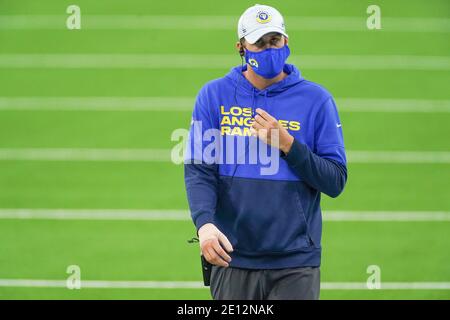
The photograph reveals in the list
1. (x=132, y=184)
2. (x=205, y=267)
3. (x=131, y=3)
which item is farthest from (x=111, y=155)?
(x=205, y=267)

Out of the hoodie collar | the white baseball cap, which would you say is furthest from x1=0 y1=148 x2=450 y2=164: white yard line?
the white baseball cap

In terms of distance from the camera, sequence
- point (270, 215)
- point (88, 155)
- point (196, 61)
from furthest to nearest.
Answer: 1. point (196, 61)
2. point (88, 155)
3. point (270, 215)

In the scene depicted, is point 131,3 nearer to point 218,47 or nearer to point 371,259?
point 218,47

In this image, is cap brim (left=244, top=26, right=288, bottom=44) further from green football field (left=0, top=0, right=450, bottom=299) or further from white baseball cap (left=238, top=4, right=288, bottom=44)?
green football field (left=0, top=0, right=450, bottom=299)

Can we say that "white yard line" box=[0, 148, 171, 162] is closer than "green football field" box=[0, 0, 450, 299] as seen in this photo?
No

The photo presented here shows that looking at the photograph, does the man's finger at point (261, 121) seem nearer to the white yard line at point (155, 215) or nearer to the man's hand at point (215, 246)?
the man's hand at point (215, 246)

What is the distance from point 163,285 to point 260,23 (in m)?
2.89

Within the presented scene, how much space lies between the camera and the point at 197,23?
671 cm

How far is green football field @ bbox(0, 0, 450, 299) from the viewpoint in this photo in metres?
5.32

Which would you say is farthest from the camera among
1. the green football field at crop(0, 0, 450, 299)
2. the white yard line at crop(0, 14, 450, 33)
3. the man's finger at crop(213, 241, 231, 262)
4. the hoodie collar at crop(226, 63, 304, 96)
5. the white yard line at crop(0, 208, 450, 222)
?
the white yard line at crop(0, 14, 450, 33)

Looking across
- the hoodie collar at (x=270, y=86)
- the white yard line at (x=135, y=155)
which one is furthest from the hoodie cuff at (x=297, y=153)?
the white yard line at (x=135, y=155)

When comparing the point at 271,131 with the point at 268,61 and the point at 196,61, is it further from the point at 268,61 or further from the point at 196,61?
the point at 196,61

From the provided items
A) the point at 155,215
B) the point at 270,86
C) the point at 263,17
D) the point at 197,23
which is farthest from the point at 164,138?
the point at 263,17
